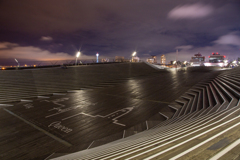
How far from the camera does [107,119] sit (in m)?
6.84

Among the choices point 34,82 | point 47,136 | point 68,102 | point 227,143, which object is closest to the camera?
point 227,143

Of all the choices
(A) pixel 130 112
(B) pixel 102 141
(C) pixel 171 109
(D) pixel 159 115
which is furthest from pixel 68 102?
(C) pixel 171 109

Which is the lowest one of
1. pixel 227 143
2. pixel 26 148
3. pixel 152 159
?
pixel 26 148

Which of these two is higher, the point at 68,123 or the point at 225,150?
the point at 225,150

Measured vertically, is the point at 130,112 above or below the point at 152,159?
below

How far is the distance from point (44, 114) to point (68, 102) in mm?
2220

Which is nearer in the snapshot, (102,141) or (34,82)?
(102,141)

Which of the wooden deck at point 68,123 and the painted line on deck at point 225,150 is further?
the wooden deck at point 68,123

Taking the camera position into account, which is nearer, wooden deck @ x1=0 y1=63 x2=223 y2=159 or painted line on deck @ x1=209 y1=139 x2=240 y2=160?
painted line on deck @ x1=209 y1=139 x2=240 y2=160

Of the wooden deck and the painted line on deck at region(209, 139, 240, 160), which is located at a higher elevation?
the painted line on deck at region(209, 139, 240, 160)

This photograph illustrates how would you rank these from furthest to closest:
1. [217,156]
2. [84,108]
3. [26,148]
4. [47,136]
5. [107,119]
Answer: [84,108]
[107,119]
[47,136]
[26,148]
[217,156]

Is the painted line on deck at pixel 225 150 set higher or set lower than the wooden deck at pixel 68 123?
higher

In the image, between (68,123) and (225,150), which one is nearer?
(225,150)

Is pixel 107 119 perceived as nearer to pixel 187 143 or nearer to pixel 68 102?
pixel 68 102
